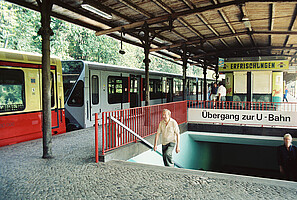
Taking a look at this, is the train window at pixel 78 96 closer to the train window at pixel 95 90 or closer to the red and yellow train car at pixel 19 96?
the train window at pixel 95 90

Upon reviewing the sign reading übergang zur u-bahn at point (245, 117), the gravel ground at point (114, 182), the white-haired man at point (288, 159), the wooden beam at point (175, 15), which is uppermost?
the wooden beam at point (175, 15)

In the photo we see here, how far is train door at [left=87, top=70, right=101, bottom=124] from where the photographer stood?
10617 mm

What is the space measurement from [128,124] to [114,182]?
2.65m

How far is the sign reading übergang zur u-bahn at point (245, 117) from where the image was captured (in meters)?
10.4

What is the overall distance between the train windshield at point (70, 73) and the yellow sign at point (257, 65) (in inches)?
384

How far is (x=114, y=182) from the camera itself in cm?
459

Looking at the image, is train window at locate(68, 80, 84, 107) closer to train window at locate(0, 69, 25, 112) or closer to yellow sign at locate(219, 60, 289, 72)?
train window at locate(0, 69, 25, 112)

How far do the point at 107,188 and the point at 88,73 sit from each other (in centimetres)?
694

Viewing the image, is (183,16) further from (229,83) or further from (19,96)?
(229,83)

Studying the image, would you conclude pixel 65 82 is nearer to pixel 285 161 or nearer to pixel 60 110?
pixel 60 110

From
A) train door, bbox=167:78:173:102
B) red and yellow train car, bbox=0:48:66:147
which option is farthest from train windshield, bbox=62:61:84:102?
train door, bbox=167:78:173:102

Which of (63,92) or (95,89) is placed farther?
(95,89)

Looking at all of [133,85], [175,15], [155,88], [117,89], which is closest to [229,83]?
[155,88]

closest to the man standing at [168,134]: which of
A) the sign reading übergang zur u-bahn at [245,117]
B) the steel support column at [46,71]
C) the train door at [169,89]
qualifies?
the steel support column at [46,71]
